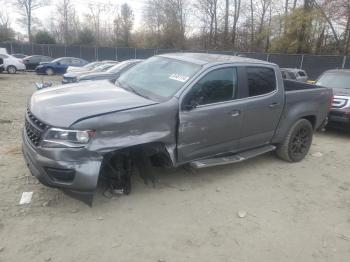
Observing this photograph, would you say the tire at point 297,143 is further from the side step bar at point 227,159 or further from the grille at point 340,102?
the grille at point 340,102

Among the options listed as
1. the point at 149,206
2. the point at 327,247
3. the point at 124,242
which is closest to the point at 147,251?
the point at 124,242

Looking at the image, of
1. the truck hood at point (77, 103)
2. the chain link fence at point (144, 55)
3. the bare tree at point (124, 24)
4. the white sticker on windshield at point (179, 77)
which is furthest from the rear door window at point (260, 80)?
the bare tree at point (124, 24)

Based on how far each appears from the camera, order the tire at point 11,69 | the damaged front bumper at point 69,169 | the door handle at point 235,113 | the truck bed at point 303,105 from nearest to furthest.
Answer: the damaged front bumper at point 69,169 < the door handle at point 235,113 < the truck bed at point 303,105 < the tire at point 11,69

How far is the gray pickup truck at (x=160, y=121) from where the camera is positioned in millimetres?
3520

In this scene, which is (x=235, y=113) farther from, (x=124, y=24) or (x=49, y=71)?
(x=124, y=24)

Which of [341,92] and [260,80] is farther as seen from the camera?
[341,92]

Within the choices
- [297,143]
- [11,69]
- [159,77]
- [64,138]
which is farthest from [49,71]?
[64,138]

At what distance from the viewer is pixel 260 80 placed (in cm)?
518

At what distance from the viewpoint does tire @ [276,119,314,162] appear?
5785mm

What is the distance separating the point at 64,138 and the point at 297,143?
4176 millimetres

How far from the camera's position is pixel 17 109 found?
9375 mm

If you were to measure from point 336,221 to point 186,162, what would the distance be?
196 cm

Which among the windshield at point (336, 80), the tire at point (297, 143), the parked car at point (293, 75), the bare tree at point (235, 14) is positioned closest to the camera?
the tire at point (297, 143)

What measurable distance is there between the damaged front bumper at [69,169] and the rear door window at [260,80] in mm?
2592
